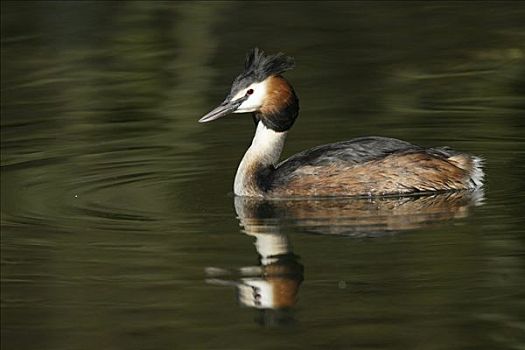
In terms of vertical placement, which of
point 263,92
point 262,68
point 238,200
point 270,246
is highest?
point 262,68

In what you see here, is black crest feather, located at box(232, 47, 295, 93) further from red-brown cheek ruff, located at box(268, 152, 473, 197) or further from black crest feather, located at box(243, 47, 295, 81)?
red-brown cheek ruff, located at box(268, 152, 473, 197)

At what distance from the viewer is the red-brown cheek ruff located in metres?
10.0

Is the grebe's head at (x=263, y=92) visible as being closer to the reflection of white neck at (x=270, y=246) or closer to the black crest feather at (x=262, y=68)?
the black crest feather at (x=262, y=68)

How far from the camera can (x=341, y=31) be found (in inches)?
640

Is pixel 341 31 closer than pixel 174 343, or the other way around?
pixel 174 343

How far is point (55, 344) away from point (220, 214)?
8.26 ft

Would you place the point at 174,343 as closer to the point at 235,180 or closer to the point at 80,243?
the point at 80,243

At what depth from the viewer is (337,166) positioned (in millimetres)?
10047

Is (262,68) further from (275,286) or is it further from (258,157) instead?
(275,286)

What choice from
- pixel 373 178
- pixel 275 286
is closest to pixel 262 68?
pixel 373 178

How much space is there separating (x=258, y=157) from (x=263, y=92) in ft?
1.31

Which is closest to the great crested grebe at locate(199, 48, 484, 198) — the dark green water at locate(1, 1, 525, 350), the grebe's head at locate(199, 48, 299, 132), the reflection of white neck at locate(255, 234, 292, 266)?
the grebe's head at locate(199, 48, 299, 132)

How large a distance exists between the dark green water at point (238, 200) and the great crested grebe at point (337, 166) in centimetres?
15

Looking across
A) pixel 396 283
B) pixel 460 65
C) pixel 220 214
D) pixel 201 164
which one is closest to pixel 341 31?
pixel 460 65
